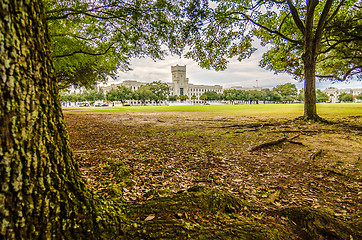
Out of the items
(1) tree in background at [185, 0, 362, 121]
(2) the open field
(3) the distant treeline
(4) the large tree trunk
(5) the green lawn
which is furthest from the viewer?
(3) the distant treeline

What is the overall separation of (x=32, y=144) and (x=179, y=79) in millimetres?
147739

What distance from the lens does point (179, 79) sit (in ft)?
477

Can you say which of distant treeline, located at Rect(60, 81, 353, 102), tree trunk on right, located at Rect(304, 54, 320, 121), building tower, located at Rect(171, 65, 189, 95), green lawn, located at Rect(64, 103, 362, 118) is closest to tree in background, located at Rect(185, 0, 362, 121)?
tree trunk on right, located at Rect(304, 54, 320, 121)

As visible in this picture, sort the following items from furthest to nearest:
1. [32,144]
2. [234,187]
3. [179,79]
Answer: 1. [179,79]
2. [234,187]
3. [32,144]

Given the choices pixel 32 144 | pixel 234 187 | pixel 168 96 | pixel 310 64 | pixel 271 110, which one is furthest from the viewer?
pixel 168 96

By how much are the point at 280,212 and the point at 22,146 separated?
342 cm

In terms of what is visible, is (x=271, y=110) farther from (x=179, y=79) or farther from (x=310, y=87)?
(x=179, y=79)

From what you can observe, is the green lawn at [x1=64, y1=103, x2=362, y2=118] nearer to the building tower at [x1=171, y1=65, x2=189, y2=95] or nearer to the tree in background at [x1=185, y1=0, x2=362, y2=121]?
the tree in background at [x1=185, y1=0, x2=362, y2=121]

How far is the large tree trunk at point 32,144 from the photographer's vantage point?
53.3 inches

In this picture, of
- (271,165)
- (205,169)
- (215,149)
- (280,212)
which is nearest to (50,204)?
(280,212)

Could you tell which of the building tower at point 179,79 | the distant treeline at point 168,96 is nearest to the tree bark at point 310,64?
the distant treeline at point 168,96

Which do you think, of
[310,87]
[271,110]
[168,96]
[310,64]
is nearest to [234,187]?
[310,87]

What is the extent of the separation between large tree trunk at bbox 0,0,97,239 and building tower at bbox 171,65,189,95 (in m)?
146

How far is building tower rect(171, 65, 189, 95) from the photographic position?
144625 mm
